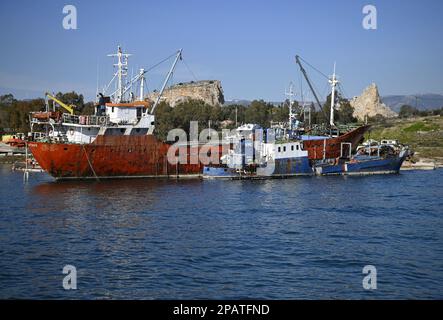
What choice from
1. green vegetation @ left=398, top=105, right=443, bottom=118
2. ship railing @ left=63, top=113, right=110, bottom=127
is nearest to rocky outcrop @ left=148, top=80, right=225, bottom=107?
green vegetation @ left=398, top=105, right=443, bottom=118

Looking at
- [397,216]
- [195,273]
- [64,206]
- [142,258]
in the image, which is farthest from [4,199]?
[397,216]

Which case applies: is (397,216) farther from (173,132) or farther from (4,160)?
(4,160)

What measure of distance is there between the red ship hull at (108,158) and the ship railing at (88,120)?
8.35ft

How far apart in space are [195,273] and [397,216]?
1783cm

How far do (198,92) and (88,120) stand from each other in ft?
334

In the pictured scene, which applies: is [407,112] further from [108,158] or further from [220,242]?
[220,242]

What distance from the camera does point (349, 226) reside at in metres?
31.7

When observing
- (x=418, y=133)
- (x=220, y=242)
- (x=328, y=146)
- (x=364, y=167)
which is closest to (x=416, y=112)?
(x=418, y=133)

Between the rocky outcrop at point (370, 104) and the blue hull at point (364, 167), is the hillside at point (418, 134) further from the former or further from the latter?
the rocky outcrop at point (370, 104)

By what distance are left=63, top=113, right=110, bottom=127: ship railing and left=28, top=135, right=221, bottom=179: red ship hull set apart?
8.35 ft

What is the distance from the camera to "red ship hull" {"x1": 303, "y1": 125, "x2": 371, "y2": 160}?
62344 millimetres

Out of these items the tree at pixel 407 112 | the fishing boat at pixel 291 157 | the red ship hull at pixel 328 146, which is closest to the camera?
the fishing boat at pixel 291 157

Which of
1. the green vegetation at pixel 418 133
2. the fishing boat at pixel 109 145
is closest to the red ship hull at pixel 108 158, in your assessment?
the fishing boat at pixel 109 145

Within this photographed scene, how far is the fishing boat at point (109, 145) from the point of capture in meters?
53.6
